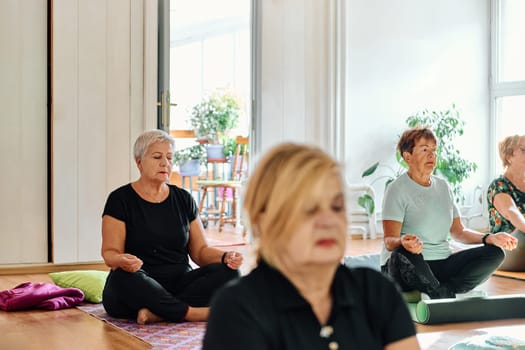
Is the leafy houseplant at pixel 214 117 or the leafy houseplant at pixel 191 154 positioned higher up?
the leafy houseplant at pixel 214 117

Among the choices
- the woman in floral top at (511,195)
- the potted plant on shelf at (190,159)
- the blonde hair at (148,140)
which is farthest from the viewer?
the potted plant on shelf at (190,159)

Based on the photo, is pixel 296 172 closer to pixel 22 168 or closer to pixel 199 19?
pixel 22 168

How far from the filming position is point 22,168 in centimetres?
515

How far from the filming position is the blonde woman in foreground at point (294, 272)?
3.45 feet

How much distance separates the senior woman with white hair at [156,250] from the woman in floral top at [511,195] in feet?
6.64

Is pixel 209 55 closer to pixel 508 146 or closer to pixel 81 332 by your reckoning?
pixel 508 146

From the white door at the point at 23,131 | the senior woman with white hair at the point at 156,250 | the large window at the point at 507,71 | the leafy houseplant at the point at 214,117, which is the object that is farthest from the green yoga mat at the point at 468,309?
the leafy houseplant at the point at 214,117

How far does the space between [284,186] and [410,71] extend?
22.1 ft

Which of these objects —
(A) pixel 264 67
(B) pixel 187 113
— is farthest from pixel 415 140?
(B) pixel 187 113

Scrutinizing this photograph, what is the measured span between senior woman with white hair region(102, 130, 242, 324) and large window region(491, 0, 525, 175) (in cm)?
513

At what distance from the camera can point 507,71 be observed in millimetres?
7922

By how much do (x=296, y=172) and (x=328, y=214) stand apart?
3.2 inches

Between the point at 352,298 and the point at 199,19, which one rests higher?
the point at 199,19

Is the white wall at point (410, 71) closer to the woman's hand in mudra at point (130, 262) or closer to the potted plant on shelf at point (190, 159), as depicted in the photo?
the potted plant on shelf at point (190, 159)
